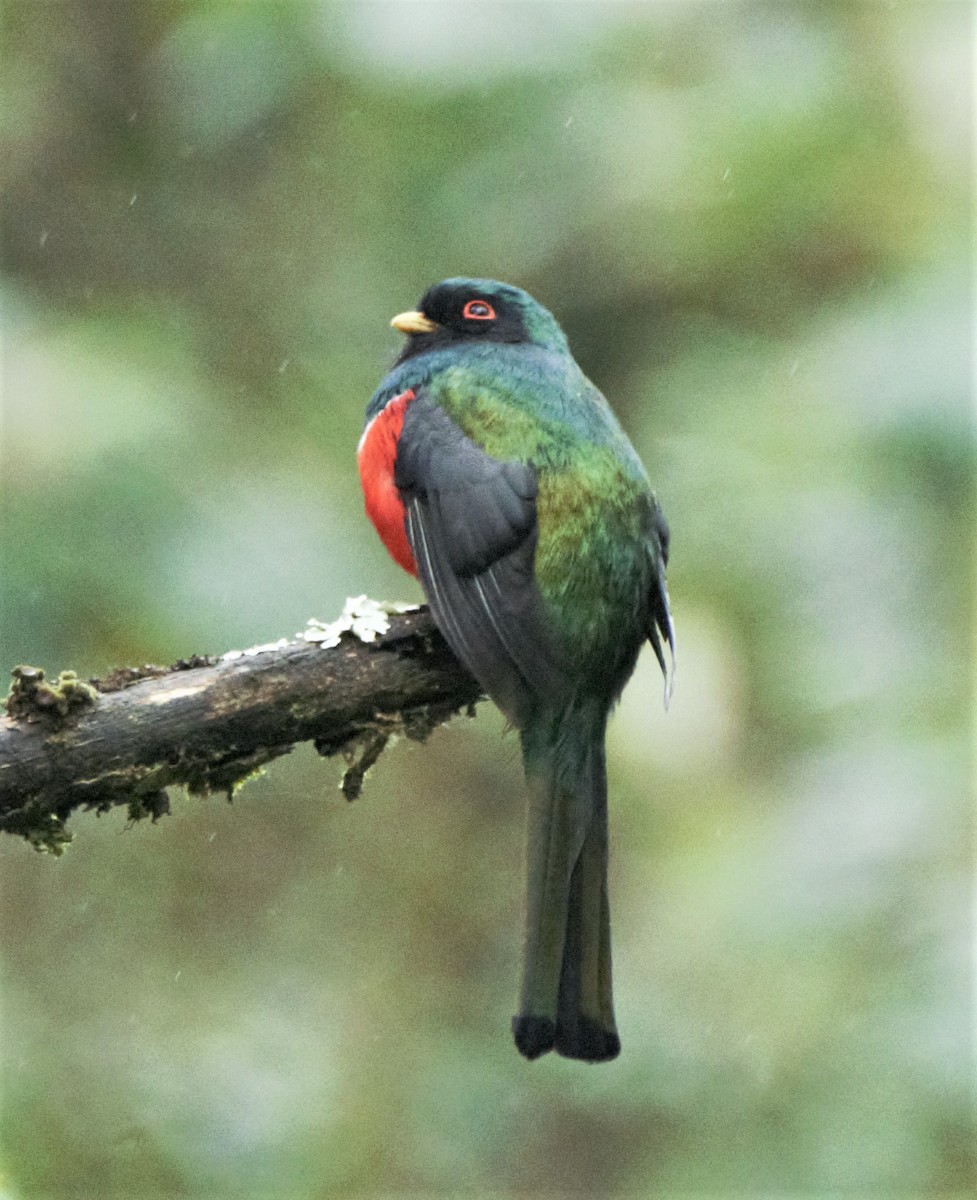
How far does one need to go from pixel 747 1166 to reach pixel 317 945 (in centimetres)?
191

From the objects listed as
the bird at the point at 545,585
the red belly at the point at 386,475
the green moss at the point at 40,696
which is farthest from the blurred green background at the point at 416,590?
the green moss at the point at 40,696

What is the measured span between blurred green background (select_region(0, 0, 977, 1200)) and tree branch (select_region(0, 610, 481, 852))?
156 centimetres

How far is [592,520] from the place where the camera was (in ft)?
12.1

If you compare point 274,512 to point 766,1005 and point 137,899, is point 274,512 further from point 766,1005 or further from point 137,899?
point 766,1005

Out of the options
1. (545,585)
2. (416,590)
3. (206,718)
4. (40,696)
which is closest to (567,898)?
(545,585)

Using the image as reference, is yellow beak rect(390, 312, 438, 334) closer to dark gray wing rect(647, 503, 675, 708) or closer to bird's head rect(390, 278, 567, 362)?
bird's head rect(390, 278, 567, 362)

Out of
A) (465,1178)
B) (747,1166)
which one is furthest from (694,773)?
(465,1178)

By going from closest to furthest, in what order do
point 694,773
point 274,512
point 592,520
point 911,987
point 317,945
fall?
1. point 592,520
2. point 911,987
3. point 274,512
4. point 694,773
5. point 317,945

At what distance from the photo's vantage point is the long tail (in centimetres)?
331

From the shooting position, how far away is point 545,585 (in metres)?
3.65

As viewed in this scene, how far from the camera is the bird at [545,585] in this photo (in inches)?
133

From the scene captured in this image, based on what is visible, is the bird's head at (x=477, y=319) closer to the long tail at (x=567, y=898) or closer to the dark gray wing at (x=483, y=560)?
the dark gray wing at (x=483, y=560)

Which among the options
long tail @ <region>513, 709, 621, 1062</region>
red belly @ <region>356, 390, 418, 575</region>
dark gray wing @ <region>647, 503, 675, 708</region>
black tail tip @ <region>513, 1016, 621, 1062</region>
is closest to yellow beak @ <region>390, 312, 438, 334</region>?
red belly @ <region>356, 390, 418, 575</region>

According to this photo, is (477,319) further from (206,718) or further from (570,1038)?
(570,1038)
